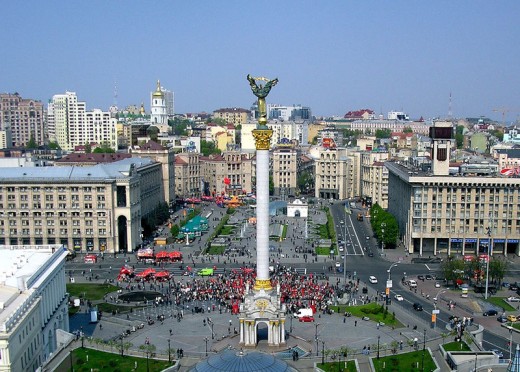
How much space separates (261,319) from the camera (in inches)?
2365

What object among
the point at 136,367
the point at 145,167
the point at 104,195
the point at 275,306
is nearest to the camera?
the point at 136,367

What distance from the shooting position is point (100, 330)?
64.5 metres

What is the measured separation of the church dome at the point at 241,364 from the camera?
40.7 m

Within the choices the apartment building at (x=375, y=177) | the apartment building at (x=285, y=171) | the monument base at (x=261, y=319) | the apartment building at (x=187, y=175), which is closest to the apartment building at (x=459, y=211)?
the apartment building at (x=375, y=177)

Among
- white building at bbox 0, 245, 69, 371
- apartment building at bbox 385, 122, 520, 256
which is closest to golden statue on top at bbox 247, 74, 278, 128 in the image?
white building at bbox 0, 245, 69, 371

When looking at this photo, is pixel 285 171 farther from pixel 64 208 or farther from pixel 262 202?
pixel 262 202

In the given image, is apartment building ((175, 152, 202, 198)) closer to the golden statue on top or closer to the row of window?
the row of window

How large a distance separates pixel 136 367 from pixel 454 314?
3499cm

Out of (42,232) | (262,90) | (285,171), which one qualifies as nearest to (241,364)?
(262,90)

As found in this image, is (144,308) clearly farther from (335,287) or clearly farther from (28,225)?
(28,225)

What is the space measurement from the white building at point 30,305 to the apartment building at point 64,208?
35129 mm

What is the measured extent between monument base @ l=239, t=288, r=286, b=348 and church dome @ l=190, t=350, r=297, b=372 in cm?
1673

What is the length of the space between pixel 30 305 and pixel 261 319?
20.7 metres

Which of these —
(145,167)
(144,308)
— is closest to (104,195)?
(145,167)
